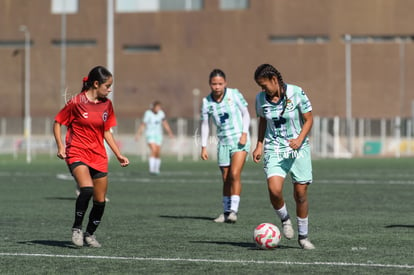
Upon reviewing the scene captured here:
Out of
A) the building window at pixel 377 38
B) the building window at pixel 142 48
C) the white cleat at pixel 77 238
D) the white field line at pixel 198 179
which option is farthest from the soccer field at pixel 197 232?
the building window at pixel 142 48

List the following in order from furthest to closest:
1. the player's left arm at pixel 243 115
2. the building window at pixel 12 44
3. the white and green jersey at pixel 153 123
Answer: the building window at pixel 12 44 < the white and green jersey at pixel 153 123 < the player's left arm at pixel 243 115

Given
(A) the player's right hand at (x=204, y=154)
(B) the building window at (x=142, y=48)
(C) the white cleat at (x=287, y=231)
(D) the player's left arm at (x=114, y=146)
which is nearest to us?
(D) the player's left arm at (x=114, y=146)

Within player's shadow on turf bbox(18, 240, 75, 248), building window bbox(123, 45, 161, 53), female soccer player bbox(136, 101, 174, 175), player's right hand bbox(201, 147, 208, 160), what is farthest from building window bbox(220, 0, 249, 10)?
player's shadow on turf bbox(18, 240, 75, 248)

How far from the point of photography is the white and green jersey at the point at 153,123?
3088cm

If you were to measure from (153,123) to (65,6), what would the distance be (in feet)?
137

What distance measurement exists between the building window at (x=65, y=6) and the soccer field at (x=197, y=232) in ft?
155

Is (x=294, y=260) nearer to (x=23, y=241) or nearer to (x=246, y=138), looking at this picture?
→ (x=23, y=241)

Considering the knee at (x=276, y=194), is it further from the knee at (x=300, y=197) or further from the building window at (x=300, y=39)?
the building window at (x=300, y=39)

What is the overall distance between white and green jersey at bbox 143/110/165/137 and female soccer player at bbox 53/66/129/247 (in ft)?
62.9

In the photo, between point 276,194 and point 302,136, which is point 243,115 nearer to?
point 276,194

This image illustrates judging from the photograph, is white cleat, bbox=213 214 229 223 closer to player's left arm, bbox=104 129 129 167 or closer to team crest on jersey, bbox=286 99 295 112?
player's left arm, bbox=104 129 129 167

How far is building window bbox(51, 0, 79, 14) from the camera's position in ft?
232

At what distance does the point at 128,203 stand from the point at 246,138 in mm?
4510

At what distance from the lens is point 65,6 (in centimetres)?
7119
